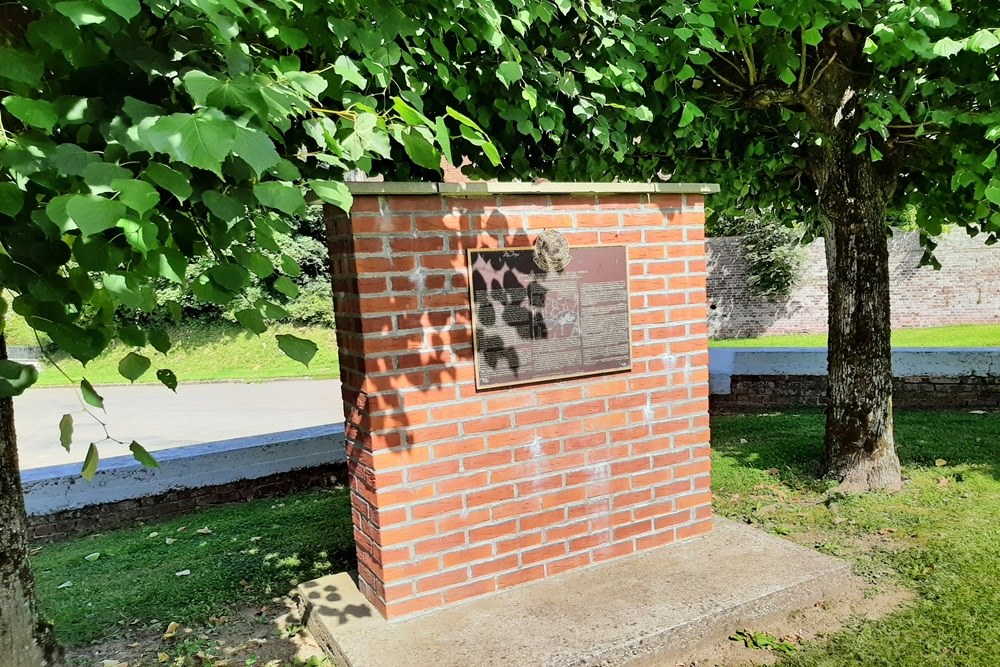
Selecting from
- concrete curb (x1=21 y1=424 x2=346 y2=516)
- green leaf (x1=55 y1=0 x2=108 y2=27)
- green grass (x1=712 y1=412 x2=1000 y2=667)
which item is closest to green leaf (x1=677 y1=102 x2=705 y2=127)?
green grass (x1=712 y1=412 x2=1000 y2=667)

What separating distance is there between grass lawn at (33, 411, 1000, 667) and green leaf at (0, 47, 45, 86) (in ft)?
10.8

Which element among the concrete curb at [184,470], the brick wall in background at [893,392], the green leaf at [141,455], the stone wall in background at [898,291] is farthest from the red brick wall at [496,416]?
the stone wall in background at [898,291]

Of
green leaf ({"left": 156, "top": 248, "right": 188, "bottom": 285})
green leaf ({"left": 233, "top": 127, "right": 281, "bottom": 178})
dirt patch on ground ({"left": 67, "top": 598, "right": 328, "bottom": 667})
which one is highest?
green leaf ({"left": 233, "top": 127, "right": 281, "bottom": 178})

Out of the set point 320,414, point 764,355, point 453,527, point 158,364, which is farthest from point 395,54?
point 158,364

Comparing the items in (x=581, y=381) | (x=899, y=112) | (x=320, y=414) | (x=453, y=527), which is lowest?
(x=320, y=414)

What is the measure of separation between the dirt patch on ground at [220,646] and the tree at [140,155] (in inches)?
64.3

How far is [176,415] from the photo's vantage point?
12656mm

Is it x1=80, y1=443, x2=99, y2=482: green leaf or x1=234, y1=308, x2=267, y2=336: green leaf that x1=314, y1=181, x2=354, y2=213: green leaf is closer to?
x1=234, y1=308, x2=267, y2=336: green leaf

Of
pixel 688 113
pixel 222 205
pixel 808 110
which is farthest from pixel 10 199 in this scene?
pixel 808 110

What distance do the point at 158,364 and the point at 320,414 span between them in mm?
11337

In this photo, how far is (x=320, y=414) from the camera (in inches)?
453

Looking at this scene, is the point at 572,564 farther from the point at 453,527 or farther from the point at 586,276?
the point at 586,276

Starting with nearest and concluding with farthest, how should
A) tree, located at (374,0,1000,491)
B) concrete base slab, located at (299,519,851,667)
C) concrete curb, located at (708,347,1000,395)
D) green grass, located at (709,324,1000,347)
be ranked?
concrete base slab, located at (299,519,851,667), tree, located at (374,0,1000,491), concrete curb, located at (708,347,1000,395), green grass, located at (709,324,1000,347)

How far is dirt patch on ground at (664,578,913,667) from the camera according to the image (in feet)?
10.1
